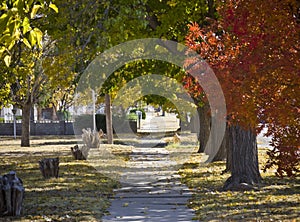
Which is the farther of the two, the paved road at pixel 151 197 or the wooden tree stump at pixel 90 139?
the wooden tree stump at pixel 90 139

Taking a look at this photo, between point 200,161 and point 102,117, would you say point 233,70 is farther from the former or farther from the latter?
point 102,117

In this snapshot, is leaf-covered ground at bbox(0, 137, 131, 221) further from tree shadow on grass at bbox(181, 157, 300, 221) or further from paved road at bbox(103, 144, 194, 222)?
tree shadow on grass at bbox(181, 157, 300, 221)

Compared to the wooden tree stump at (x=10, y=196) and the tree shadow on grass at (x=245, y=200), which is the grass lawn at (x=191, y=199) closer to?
the tree shadow on grass at (x=245, y=200)

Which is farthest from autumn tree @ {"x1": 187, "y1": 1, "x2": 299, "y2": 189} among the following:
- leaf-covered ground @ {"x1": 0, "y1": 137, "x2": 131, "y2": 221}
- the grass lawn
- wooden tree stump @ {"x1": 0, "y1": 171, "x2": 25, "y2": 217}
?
wooden tree stump @ {"x1": 0, "y1": 171, "x2": 25, "y2": 217}

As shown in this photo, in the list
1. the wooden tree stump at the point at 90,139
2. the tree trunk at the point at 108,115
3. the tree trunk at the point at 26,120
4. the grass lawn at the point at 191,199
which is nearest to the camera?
the grass lawn at the point at 191,199

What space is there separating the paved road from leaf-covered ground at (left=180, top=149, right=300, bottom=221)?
0.29 m

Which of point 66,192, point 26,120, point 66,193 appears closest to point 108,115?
point 26,120

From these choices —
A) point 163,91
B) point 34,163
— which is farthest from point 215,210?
point 163,91

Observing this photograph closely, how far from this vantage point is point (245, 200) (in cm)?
1155

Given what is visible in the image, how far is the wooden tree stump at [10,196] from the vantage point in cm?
979

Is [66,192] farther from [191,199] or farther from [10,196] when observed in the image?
[10,196]

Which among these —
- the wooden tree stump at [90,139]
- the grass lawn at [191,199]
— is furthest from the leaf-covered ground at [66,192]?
the wooden tree stump at [90,139]

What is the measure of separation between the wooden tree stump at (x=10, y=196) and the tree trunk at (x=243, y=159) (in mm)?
5129

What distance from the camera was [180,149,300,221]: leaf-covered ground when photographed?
385 inches
